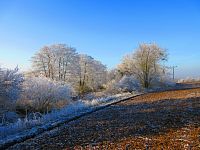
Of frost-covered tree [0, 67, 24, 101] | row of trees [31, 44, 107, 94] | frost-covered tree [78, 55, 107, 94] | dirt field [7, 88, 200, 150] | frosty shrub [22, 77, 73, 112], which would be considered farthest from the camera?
frost-covered tree [78, 55, 107, 94]

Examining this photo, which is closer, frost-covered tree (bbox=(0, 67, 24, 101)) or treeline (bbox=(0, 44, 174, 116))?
frost-covered tree (bbox=(0, 67, 24, 101))

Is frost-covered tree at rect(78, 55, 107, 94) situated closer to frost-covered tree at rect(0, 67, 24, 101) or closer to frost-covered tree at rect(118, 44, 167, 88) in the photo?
frost-covered tree at rect(118, 44, 167, 88)

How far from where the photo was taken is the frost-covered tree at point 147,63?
66.6 meters

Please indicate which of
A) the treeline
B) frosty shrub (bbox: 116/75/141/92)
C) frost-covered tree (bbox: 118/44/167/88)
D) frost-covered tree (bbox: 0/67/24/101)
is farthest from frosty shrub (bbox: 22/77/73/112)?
frost-covered tree (bbox: 118/44/167/88)

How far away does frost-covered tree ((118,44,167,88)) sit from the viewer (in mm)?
66562

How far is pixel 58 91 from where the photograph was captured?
3600cm

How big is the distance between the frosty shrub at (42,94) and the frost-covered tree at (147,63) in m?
32.4

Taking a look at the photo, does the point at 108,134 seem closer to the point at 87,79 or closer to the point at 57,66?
the point at 57,66

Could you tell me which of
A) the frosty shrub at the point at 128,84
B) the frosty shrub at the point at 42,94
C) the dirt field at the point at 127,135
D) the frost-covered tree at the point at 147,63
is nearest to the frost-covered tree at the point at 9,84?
the frosty shrub at the point at 42,94

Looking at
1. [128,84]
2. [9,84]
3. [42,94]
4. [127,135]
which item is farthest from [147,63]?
[127,135]

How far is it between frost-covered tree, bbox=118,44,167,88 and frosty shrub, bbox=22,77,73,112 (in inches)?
1277

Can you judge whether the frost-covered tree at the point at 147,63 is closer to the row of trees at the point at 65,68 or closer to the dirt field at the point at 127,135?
the row of trees at the point at 65,68

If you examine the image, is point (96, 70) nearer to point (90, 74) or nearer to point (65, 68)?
point (90, 74)

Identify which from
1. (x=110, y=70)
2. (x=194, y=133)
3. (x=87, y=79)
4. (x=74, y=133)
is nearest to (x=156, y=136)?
(x=194, y=133)
